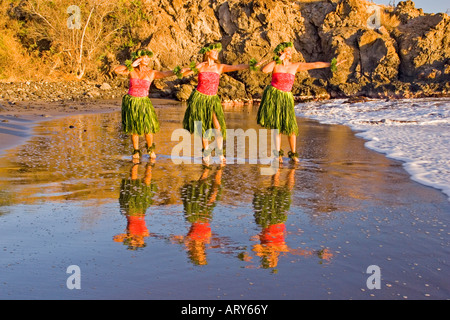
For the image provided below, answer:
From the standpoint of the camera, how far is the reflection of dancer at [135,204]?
394 cm

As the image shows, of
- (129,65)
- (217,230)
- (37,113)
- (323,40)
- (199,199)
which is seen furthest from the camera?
(323,40)

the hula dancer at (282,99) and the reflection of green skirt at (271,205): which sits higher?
the hula dancer at (282,99)

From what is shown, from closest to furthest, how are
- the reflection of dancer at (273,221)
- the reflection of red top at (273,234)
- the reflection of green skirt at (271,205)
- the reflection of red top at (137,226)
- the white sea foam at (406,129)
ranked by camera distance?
1. the reflection of dancer at (273,221)
2. the reflection of red top at (273,234)
3. the reflection of red top at (137,226)
4. the reflection of green skirt at (271,205)
5. the white sea foam at (406,129)

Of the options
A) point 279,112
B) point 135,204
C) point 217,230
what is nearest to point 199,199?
point 135,204

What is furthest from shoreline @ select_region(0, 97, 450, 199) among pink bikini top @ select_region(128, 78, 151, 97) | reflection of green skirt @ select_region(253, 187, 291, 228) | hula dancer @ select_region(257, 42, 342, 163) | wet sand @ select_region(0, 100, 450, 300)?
pink bikini top @ select_region(128, 78, 151, 97)

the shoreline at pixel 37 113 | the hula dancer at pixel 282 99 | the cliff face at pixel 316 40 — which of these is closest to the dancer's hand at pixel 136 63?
the hula dancer at pixel 282 99

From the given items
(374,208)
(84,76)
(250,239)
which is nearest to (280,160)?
(374,208)

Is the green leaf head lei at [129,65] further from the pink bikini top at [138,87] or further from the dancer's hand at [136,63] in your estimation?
the pink bikini top at [138,87]

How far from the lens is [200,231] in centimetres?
419

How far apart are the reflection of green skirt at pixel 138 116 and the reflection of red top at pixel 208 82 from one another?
84 centimetres

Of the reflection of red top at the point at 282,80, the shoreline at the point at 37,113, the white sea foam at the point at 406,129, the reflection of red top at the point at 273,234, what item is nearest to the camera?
the reflection of red top at the point at 273,234

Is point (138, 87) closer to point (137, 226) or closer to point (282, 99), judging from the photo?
point (282, 99)

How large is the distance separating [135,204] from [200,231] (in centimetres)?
106
